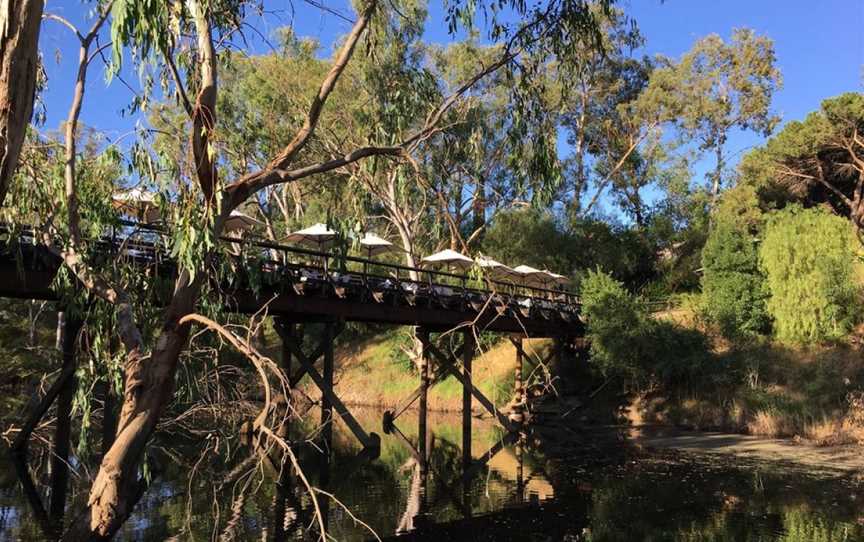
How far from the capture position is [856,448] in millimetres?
17359

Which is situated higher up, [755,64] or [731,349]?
[755,64]

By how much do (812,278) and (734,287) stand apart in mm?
2840

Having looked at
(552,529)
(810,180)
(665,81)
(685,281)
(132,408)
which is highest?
(665,81)

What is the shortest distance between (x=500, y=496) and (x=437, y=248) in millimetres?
19814

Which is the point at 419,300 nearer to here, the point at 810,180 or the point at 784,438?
the point at 784,438

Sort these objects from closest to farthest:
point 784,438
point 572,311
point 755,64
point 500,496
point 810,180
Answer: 1. point 500,496
2. point 784,438
3. point 572,311
4. point 810,180
5. point 755,64

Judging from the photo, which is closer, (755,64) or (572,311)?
(572,311)

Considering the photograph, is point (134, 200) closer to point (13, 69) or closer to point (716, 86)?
point (13, 69)

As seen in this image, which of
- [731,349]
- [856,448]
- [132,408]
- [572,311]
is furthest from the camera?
[572,311]

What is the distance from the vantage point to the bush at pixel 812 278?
2239 centimetres

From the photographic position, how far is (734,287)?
2509 centimetres

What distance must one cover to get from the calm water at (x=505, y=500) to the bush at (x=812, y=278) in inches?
310

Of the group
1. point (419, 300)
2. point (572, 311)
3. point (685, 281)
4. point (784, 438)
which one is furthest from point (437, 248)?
point (784, 438)

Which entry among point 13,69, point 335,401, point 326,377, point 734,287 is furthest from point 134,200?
point 734,287
